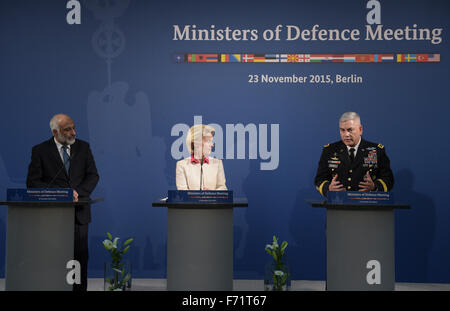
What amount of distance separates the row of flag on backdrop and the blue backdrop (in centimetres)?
6

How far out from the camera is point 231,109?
225 inches

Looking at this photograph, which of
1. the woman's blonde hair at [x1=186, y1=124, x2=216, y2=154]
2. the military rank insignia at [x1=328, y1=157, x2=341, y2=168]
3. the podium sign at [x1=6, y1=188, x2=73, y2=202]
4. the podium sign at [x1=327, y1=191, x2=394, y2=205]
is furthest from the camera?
the military rank insignia at [x1=328, y1=157, x2=341, y2=168]

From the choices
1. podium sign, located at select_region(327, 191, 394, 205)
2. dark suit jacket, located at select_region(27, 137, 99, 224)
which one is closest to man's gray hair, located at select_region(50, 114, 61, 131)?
dark suit jacket, located at select_region(27, 137, 99, 224)

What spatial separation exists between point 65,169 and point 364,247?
2634 millimetres

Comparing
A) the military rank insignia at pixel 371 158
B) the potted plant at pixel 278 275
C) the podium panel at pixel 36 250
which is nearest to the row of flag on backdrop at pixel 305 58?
the military rank insignia at pixel 371 158

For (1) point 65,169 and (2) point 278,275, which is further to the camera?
(2) point 278,275

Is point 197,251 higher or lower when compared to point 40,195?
lower

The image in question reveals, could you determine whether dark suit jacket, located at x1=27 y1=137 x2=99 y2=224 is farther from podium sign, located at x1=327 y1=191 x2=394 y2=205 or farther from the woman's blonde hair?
podium sign, located at x1=327 y1=191 x2=394 y2=205

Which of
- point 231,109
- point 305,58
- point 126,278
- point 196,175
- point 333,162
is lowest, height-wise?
point 126,278

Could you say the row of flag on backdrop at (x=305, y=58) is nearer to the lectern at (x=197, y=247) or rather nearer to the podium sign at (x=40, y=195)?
the lectern at (x=197, y=247)

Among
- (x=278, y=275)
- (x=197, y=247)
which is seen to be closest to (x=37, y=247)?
(x=197, y=247)

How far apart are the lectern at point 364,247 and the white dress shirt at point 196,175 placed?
3.88ft

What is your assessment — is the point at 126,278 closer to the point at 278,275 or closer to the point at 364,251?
the point at 278,275

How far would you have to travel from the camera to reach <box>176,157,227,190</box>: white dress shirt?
4383 mm
